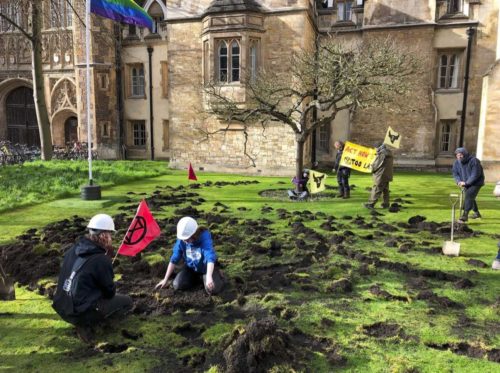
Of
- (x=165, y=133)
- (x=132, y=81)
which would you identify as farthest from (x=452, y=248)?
(x=132, y=81)

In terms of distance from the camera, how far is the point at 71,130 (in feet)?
95.8

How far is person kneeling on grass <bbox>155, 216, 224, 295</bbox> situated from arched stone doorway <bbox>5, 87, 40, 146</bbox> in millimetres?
29370

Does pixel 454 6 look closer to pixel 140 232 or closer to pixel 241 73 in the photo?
pixel 241 73

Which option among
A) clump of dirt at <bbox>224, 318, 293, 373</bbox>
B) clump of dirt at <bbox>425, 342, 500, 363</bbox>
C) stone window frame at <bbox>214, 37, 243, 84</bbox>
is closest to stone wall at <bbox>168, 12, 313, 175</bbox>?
stone window frame at <bbox>214, 37, 243, 84</bbox>

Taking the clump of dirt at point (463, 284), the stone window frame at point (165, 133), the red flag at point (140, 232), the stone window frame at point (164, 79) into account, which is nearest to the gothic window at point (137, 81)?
the stone window frame at point (164, 79)

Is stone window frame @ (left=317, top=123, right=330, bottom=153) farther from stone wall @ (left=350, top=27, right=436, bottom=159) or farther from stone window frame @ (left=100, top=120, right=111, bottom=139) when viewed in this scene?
stone window frame @ (left=100, top=120, right=111, bottom=139)

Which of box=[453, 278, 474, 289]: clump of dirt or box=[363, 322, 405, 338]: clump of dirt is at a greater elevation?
box=[453, 278, 474, 289]: clump of dirt

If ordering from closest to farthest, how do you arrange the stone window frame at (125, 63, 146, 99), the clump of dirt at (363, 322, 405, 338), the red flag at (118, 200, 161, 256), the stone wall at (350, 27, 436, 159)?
the clump of dirt at (363, 322, 405, 338) → the red flag at (118, 200, 161, 256) → the stone wall at (350, 27, 436, 159) → the stone window frame at (125, 63, 146, 99)

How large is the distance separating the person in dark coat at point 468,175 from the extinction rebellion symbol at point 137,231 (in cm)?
754

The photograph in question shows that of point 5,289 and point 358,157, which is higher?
point 358,157

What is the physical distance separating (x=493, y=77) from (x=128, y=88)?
21.7m

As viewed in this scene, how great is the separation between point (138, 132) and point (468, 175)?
2315 cm

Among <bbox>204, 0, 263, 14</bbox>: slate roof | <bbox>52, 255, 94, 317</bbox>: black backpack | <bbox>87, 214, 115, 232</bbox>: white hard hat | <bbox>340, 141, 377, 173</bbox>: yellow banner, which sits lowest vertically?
<bbox>52, 255, 94, 317</bbox>: black backpack

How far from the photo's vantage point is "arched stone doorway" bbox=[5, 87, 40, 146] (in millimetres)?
30328
